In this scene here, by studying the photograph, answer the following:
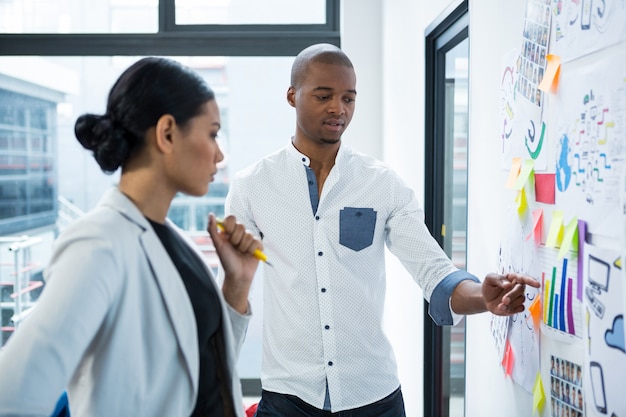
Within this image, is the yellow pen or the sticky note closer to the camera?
the yellow pen

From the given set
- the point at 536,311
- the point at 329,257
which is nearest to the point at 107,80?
the point at 329,257

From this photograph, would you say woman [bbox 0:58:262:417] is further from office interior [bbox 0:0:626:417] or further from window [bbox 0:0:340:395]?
window [bbox 0:0:340:395]

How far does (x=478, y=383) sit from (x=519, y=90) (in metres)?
0.87

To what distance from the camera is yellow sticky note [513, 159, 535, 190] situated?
1.43 metres

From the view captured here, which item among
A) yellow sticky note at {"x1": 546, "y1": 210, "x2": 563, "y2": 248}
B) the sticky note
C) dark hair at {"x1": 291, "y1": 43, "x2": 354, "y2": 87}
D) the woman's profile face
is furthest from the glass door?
the woman's profile face

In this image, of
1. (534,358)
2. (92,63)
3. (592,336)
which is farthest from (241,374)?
(592,336)

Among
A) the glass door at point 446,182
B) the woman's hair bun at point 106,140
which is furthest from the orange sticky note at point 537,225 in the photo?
the glass door at point 446,182

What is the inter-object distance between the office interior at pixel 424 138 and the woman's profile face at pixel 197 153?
2.12 ft

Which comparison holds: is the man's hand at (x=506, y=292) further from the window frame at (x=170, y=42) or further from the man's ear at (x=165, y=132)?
the window frame at (x=170, y=42)

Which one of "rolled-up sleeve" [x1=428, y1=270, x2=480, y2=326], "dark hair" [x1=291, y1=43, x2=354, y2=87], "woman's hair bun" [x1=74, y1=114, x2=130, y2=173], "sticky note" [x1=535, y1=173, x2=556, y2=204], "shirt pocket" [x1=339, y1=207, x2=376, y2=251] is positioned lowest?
"rolled-up sleeve" [x1=428, y1=270, x2=480, y2=326]

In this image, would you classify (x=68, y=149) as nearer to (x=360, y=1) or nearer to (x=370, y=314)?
(x=360, y=1)

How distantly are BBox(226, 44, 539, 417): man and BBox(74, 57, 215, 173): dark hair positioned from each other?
29.6 inches

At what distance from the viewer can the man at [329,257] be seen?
1.71 meters

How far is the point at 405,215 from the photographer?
1768 mm
